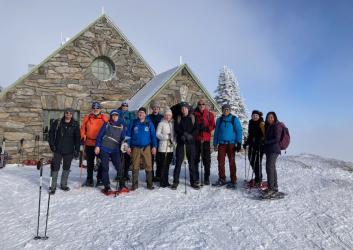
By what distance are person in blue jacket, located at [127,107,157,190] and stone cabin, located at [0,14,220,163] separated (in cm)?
446

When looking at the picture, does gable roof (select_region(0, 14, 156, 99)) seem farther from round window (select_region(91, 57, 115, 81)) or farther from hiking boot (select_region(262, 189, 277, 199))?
hiking boot (select_region(262, 189, 277, 199))

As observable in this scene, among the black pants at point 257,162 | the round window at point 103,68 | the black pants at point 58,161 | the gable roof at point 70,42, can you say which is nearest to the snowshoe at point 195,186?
the black pants at point 257,162

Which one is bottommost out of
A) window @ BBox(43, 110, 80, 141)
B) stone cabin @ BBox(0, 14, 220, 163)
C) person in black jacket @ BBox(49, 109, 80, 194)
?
person in black jacket @ BBox(49, 109, 80, 194)

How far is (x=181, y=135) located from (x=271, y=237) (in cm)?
354

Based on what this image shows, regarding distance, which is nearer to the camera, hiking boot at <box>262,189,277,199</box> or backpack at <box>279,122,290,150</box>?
hiking boot at <box>262,189,277,199</box>

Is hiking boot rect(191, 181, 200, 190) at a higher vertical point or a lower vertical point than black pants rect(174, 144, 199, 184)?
lower

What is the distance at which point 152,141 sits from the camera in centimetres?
832

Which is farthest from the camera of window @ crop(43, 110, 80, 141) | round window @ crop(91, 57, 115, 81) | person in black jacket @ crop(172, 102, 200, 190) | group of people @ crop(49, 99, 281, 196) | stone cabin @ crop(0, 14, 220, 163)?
round window @ crop(91, 57, 115, 81)

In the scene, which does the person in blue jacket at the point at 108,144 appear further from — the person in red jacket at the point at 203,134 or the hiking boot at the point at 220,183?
the hiking boot at the point at 220,183

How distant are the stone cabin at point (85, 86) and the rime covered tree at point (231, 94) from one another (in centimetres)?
1635

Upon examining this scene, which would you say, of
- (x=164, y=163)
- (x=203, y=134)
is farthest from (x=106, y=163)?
(x=203, y=134)

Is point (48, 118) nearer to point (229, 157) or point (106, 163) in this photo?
point (106, 163)

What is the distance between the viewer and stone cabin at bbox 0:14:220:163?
14.0 metres

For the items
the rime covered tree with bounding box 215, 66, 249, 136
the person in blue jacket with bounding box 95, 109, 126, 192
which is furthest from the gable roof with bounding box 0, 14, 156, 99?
the rime covered tree with bounding box 215, 66, 249, 136
